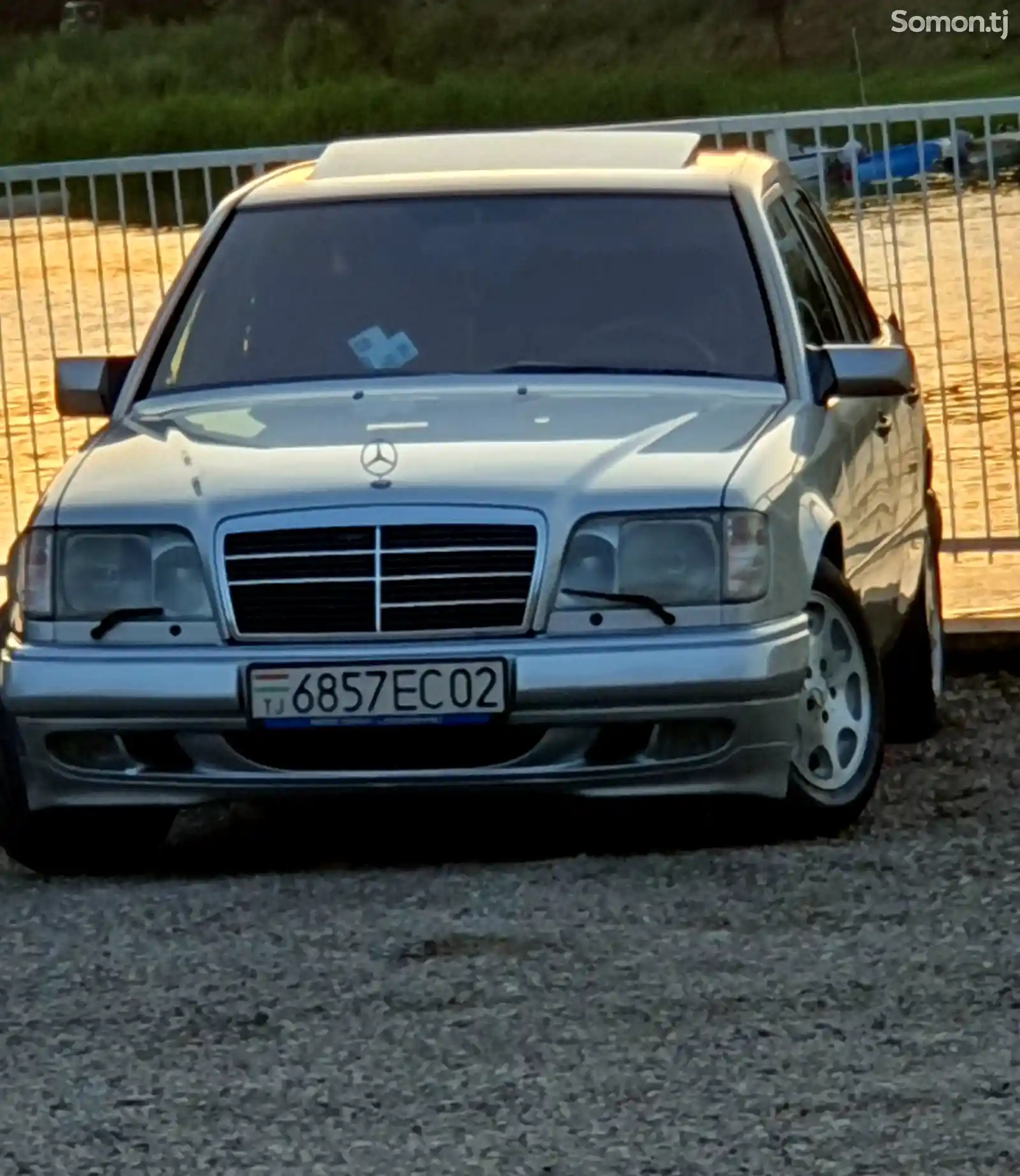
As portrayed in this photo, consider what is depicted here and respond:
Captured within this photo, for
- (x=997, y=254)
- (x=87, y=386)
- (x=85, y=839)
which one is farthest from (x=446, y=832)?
(x=997, y=254)

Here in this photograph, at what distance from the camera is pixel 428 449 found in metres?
7.24

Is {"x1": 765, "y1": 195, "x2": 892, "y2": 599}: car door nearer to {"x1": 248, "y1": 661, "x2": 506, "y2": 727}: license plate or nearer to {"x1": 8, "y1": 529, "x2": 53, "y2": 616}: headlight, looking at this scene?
{"x1": 248, "y1": 661, "x2": 506, "y2": 727}: license plate

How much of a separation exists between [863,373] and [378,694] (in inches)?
62.7

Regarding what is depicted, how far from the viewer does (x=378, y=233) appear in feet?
27.2

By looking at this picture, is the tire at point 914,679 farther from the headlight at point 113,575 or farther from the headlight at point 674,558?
the headlight at point 113,575

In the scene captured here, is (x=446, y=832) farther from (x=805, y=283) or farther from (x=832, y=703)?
(x=805, y=283)

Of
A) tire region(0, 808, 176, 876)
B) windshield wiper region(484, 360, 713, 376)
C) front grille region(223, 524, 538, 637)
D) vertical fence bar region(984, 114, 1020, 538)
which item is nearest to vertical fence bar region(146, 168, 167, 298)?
vertical fence bar region(984, 114, 1020, 538)

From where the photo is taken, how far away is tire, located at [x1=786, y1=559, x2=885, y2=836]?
7.34 meters

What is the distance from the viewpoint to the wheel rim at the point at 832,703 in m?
7.35

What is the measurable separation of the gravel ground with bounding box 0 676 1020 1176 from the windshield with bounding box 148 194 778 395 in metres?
1.08

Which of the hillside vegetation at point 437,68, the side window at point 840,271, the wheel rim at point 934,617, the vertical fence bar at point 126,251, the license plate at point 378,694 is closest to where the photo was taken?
the license plate at point 378,694

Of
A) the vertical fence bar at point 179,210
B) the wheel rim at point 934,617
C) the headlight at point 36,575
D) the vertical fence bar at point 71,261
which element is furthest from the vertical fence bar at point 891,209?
the headlight at point 36,575

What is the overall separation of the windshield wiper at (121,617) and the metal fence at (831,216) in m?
4.26

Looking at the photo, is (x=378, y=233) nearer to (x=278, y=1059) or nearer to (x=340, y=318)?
(x=340, y=318)
